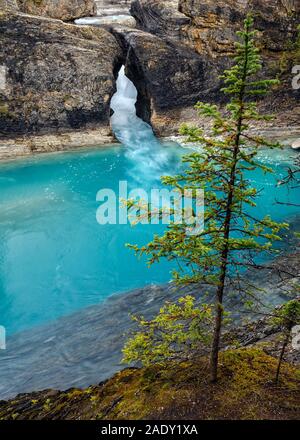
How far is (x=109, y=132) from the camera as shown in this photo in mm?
33719

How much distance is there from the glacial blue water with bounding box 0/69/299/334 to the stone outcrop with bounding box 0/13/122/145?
3710 millimetres

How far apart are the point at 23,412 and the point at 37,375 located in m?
2.69

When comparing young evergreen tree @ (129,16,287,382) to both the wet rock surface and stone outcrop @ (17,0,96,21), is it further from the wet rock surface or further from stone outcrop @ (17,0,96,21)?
stone outcrop @ (17,0,96,21)

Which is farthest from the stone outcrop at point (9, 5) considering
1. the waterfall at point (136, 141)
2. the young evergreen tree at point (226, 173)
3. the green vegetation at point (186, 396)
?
the green vegetation at point (186, 396)

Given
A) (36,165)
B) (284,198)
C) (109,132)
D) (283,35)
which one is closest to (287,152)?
(284,198)

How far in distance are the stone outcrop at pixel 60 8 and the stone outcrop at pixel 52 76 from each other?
365cm

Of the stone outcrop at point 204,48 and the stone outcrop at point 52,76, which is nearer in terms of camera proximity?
the stone outcrop at point 52,76

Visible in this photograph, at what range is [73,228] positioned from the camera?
819 inches

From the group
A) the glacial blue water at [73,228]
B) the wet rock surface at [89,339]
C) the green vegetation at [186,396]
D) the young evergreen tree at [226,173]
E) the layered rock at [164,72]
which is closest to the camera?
the young evergreen tree at [226,173]

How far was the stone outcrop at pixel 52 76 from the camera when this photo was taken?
30.5 meters

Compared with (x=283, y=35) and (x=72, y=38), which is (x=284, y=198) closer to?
(x=283, y=35)

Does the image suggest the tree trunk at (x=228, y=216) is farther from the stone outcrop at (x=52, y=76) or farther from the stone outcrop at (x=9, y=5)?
the stone outcrop at (x=9, y=5)

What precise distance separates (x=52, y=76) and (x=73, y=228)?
1787cm

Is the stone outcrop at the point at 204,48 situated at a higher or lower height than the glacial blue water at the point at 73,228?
higher
